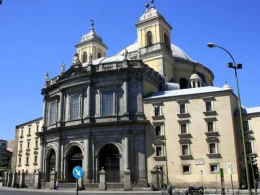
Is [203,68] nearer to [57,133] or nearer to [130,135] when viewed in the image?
[130,135]

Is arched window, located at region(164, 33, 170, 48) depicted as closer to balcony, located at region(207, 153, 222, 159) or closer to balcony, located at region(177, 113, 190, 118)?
balcony, located at region(177, 113, 190, 118)

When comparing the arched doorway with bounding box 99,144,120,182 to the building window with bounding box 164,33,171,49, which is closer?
the arched doorway with bounding box 99,144,120,182

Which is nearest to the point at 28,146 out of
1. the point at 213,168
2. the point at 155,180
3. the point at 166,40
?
the point at 166,40

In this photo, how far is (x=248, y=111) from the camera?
131ft

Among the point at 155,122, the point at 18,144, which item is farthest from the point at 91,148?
the point at 18,144

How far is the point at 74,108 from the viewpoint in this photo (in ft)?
151

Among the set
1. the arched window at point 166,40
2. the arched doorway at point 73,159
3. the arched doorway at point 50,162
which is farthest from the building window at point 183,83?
the arched doorway at point 50,162

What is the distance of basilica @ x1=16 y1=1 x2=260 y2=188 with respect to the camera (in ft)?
124

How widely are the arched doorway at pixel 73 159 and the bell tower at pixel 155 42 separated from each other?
18.6 m

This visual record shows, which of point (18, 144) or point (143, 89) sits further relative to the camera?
point (18, 144)

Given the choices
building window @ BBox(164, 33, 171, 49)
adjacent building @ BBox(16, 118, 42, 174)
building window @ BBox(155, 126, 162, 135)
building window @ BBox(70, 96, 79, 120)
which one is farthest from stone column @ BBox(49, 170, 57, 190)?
building window @ BBox(164, 33, 171, 49)

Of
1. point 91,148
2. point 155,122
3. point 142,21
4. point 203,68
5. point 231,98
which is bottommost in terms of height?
point 91,148

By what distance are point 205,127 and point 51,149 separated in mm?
24437

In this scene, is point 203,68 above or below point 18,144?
above
